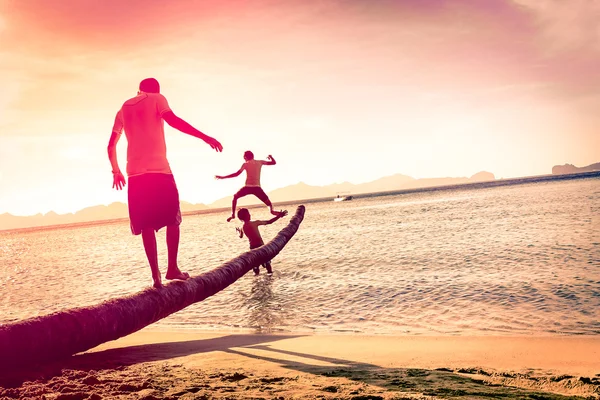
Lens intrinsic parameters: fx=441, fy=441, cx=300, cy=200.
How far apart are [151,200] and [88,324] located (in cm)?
157

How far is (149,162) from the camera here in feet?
17.8

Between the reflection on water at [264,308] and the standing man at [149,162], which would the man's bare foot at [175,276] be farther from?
the reflection on water at [264,308]

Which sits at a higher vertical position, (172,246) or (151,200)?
(151,200)

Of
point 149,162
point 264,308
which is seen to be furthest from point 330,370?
point 264,308

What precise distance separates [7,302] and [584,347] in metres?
17.5

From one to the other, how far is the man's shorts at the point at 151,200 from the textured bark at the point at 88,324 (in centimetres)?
92

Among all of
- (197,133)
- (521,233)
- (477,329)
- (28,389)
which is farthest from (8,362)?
(521,233)

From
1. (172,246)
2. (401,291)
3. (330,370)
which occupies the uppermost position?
(172,246)

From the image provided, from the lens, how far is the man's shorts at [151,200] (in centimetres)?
545

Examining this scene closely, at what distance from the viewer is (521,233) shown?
24.4 m

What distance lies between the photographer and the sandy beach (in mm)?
4129

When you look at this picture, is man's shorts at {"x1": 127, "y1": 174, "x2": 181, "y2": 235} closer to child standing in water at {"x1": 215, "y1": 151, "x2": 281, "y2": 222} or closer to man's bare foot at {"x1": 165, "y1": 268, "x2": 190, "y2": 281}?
man's bare foot at {"x1": 165, "y1": 268, "x2": 190, "y2": 281}

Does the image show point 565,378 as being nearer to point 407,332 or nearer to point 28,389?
point 407,332

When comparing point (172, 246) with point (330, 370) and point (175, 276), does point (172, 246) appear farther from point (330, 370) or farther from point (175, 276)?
point (330, 370)
